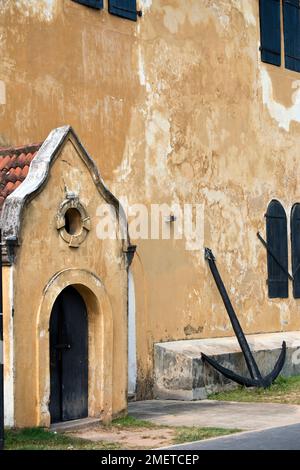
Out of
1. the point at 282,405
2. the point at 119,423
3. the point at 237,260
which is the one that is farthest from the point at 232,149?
the point at 119,423

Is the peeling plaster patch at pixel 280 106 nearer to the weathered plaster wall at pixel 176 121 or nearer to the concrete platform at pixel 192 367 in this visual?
the weathered plaster wall at pixel 176 121

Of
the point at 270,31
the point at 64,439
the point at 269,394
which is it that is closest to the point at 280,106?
the point at 270,31

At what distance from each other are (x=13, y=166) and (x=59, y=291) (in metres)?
1.73

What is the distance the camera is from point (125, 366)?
13.1m

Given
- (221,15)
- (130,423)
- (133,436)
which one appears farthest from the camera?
(221,15)

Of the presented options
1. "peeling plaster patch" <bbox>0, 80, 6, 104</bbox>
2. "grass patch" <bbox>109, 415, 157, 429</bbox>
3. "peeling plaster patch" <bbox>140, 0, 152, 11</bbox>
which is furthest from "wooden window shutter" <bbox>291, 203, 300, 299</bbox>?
"peeling plaster patch" <bbox>0, 80, 6, 104</bbox>

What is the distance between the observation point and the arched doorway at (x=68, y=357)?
1245 centimetres

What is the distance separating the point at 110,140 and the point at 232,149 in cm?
323

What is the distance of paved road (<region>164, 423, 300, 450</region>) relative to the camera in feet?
34.4

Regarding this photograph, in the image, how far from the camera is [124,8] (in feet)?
50.9

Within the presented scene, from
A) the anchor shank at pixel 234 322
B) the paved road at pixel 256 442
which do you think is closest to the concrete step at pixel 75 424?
the paved road at pixel 256 442

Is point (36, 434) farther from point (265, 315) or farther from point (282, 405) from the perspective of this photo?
point (265, 315)

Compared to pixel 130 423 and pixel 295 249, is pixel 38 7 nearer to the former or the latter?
pixel 130 423

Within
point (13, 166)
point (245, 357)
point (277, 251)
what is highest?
point (13, 166)
